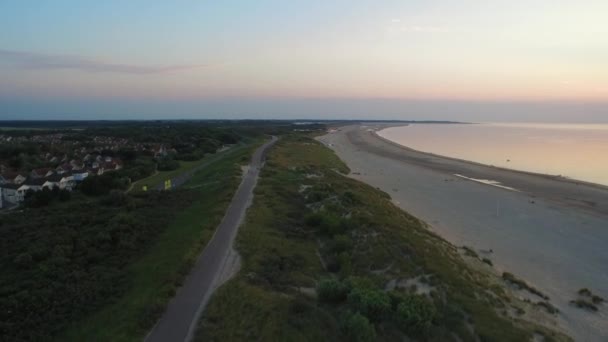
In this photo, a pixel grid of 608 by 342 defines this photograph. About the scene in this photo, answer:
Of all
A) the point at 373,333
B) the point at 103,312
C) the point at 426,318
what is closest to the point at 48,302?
the point at 103,312

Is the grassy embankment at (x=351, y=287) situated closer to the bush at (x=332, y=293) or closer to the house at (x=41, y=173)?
the bush at (x=332, y=293)

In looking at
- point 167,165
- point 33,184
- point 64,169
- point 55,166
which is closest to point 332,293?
point 33,184

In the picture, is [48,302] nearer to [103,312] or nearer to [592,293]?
[103,312]

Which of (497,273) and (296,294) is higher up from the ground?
(296,294)

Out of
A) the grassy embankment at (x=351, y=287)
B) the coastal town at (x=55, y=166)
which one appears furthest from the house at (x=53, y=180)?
the grassy embankment at (x=351, y=287)

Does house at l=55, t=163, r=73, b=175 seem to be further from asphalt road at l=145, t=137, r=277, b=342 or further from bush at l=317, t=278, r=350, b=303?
bush at l=317, t=278, r=350, b=303

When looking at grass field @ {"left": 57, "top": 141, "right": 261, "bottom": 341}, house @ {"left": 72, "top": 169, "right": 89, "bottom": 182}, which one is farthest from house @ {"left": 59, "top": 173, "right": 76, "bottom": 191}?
grass field @ {"left": 57, "top": 141, "right": 261, "bottom": 341}
